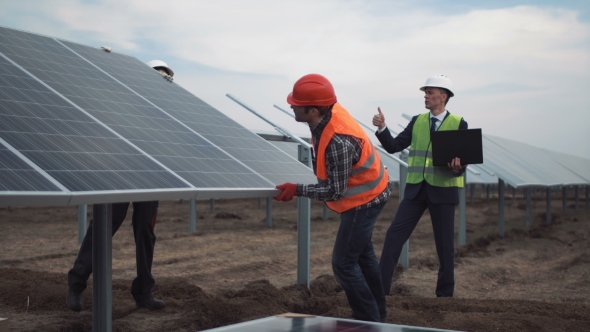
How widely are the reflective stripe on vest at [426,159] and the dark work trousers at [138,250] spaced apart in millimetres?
2658

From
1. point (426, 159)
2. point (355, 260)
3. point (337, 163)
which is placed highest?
point (426, 159)

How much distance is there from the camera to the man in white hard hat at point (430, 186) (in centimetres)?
695

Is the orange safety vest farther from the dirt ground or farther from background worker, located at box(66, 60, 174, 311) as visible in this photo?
background worker, located at box(66, 60, 174, 311)

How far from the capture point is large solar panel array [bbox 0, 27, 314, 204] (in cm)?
412

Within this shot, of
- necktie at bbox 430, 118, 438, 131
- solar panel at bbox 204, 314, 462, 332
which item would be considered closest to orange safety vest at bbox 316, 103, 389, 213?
solar panel at bbox 204, 314, 462, 332

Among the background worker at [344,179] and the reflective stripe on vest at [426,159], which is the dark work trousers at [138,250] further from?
the reflective stripe on vest at [426,159]

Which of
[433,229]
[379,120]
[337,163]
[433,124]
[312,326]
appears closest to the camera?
[312,326]

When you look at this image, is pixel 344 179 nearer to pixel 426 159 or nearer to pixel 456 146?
pixel 456 146

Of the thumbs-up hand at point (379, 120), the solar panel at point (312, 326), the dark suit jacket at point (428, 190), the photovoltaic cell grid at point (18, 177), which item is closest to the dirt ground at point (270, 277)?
the dark suit jacket at point (428, 190)

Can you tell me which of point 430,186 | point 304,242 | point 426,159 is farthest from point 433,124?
point 304,242

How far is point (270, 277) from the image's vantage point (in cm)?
991

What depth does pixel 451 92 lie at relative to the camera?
7297mm

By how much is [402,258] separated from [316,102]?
6.15 meters

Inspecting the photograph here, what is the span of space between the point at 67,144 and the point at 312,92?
1.68 meters
